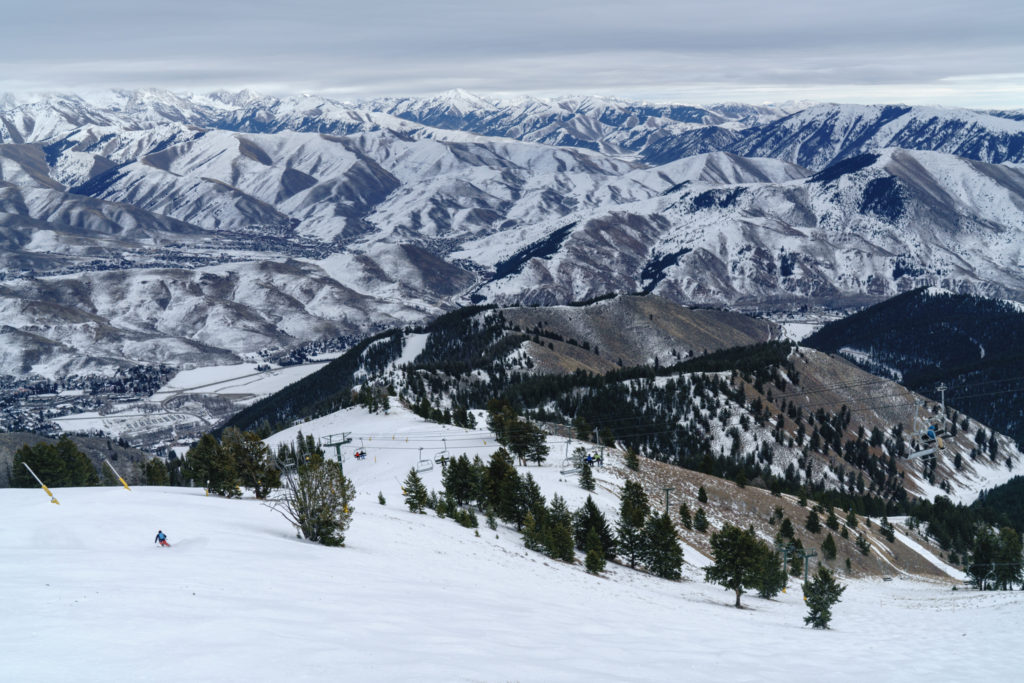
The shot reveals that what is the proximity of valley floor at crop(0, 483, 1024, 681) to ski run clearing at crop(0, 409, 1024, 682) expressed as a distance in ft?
0.45

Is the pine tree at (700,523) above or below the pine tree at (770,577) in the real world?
above

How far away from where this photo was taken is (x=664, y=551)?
7619 centimetres

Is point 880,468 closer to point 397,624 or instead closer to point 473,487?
point 473,487

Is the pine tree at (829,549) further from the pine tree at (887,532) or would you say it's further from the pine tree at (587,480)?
the pine tree at (587,480)

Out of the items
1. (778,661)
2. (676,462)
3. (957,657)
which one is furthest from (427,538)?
(676,462)

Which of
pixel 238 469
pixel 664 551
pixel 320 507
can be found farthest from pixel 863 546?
pixel 320 507

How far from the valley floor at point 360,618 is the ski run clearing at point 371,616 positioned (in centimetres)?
14

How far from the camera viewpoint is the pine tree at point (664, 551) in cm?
7556

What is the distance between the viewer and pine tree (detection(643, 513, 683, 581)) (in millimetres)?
75562

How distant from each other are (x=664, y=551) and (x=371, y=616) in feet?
164

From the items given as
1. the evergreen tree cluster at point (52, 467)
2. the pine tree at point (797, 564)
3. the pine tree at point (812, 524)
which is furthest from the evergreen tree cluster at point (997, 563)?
the evergreen tree cluster at point (52, 467)

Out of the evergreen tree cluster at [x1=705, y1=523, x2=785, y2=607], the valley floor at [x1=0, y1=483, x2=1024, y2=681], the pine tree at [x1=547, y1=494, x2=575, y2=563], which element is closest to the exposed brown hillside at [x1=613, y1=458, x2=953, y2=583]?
the evergreen tree cluster at [x1=705, y1=523, x2=785, y2=607]

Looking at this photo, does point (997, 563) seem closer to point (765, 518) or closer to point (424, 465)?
point (765, 518)

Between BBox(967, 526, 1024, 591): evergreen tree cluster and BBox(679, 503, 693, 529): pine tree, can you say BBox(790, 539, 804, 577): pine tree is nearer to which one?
BBox(679, 503, 693, 529): pine tree
